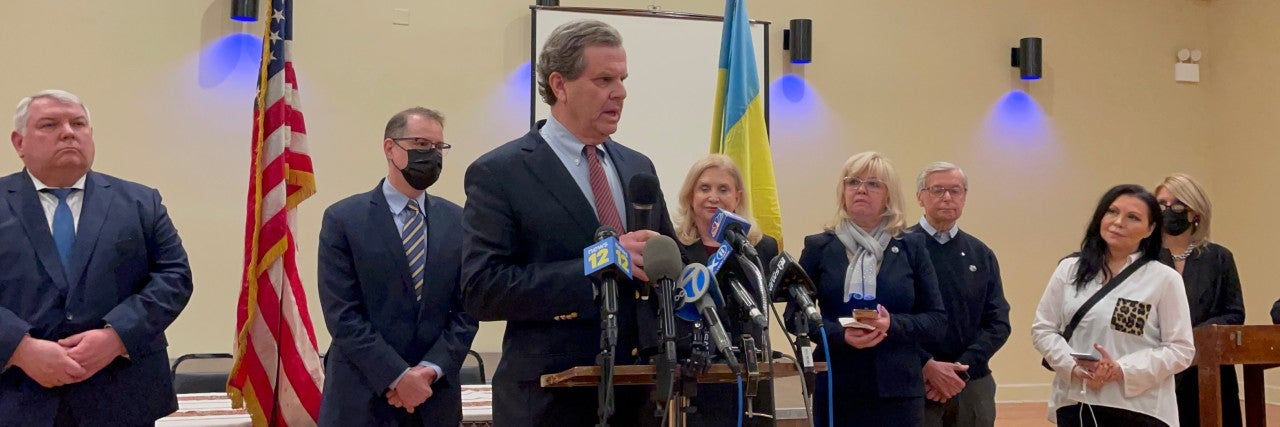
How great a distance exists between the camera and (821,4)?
7.67 m

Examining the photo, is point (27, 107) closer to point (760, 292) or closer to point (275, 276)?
point (275, 276)

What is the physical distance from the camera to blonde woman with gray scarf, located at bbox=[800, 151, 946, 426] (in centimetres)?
353

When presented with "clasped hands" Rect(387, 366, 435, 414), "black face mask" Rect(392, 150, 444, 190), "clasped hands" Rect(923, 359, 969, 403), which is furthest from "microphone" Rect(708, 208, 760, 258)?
"clasped hands" Rect(923, 359, 969, 403)

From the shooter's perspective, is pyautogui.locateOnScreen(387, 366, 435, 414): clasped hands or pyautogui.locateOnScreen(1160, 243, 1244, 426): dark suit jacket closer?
pyautogui.locateOnScreen(387, 366, 435, 414): clasped hands

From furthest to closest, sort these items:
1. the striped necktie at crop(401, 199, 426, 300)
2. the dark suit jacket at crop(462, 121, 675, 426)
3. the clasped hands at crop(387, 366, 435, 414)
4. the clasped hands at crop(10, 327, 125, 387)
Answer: the striped necktie at crop(401, 199, 426, 300) < the clasped hands at crop(387, 366, 435, 414) < the clasped hands at crop(10, 327, 125, 387) < the dark suit jacket at crop(462, 121, 675, 426)

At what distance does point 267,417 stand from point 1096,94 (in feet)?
22.3

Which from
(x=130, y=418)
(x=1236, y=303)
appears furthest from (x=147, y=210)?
(x=1236, y=303)

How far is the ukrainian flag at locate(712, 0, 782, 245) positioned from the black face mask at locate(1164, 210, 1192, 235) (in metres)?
1.63

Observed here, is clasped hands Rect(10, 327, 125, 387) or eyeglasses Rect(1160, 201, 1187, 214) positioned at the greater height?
eyeglasses Rect(1160, 201, 1187, 214)

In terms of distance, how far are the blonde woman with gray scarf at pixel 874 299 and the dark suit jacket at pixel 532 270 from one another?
59.2 inches

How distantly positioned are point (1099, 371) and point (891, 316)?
738mm

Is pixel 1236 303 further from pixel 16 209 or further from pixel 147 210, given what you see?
pixel 16 209

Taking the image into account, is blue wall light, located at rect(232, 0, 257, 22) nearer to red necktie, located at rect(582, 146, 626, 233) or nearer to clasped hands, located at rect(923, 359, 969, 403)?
clasped hands, located at rect(923, 359, 969, 403)

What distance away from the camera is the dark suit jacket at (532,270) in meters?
2.07
